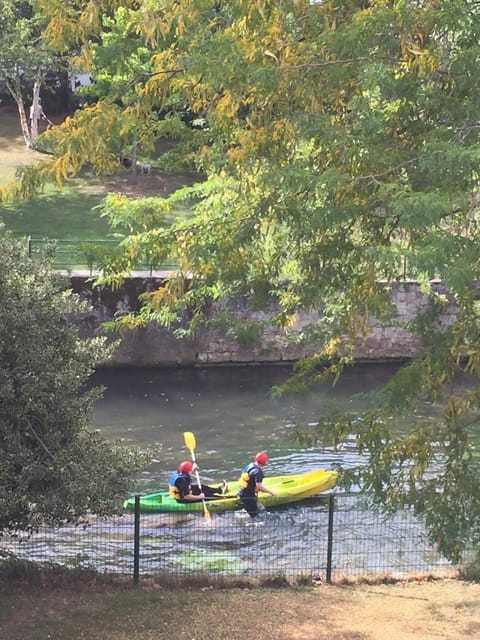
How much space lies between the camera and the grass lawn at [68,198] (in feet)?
113

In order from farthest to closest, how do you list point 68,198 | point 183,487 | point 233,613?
1. point 68,198
2. point 183,487
3. point 233,613

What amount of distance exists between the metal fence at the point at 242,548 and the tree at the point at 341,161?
4.64 m

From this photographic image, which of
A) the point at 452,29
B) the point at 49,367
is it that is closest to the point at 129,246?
the point at 49,367

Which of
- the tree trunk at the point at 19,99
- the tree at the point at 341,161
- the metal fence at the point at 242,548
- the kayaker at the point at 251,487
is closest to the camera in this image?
the tree at the point at 341,161

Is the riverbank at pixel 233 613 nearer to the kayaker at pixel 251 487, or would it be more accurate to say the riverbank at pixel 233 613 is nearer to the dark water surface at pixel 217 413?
the kayaker at pixel 251 487

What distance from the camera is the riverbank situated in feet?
38.0

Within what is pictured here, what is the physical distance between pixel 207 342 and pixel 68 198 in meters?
12.2

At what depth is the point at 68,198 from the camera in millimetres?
38062

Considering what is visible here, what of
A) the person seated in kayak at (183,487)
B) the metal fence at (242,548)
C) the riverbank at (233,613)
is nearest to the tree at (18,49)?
the person seated in kayak at (183,487)

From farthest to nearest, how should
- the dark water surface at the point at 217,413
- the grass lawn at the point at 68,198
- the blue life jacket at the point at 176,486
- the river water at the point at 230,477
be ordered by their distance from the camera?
the grass lawn at the point at 68,198, the dark water surface at the point at 217,413, the blue life jacket at the point at 176,486, the river water at the point at 230,477

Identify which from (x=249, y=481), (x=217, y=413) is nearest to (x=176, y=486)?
(x=249, y=481)

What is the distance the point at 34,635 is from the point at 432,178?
23.2ft

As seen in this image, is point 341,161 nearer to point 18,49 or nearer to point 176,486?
point 176,486

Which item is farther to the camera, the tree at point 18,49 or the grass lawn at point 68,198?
the tree at point 18,49
